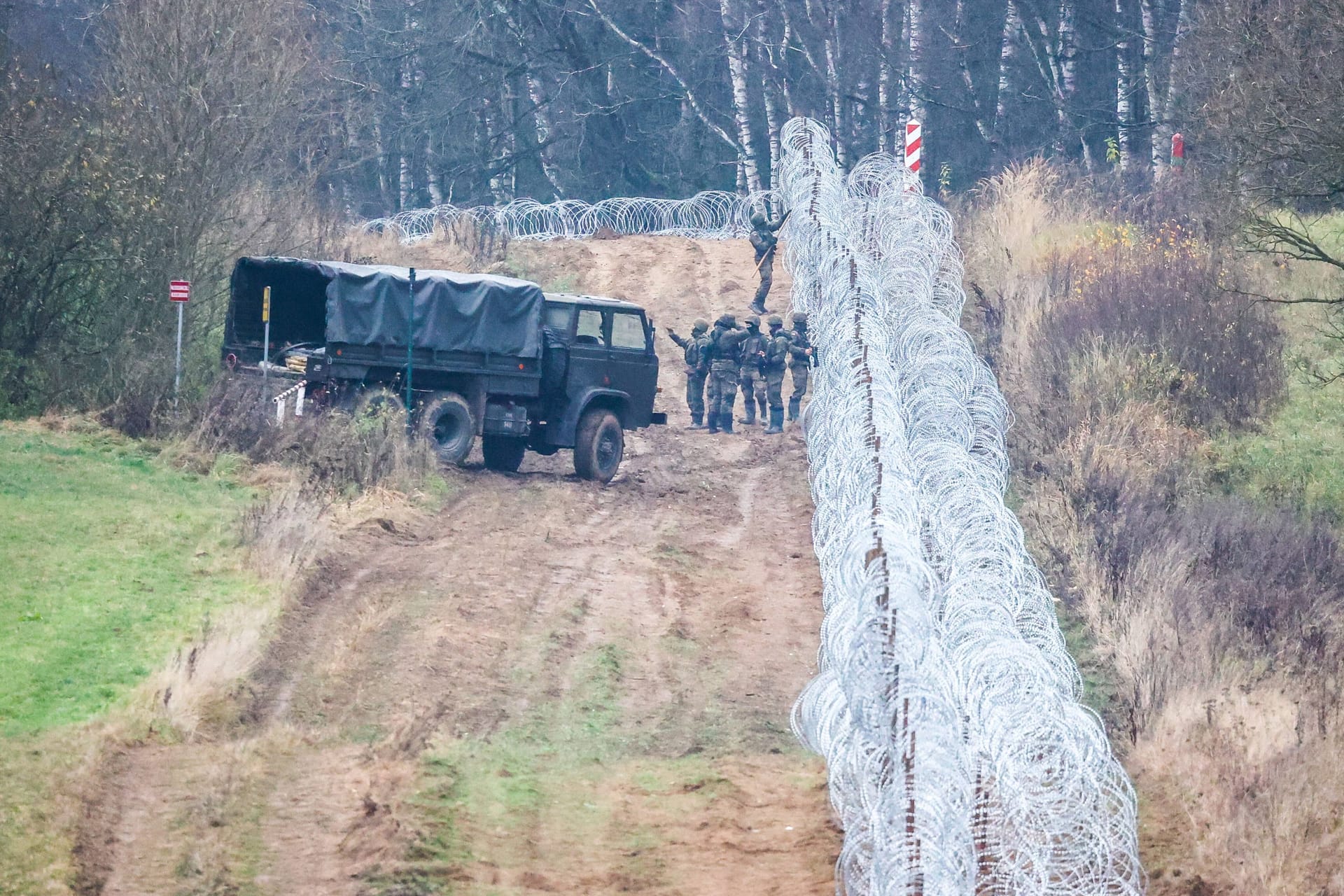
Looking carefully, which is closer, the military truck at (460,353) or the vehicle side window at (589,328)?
the military truck at (460,353)

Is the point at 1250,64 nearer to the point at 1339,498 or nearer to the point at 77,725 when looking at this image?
the point at 1339,498

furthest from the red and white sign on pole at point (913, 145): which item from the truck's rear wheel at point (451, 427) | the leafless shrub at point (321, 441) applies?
the leafless shrub at point (321, 441)

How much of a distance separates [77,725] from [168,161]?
13.2m

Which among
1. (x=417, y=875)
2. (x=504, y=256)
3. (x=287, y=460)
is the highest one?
(x=504, y=256)

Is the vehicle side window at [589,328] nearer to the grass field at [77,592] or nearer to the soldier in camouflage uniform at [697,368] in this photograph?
the soldier in camouflage uniform at [697,368]

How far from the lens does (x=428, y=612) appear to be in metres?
11.5

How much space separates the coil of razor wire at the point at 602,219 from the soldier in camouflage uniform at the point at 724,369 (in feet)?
33.7

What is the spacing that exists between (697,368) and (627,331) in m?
3.88

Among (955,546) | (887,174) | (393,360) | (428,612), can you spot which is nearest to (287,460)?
(393,360)

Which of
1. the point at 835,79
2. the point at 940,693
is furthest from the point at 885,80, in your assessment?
the point at 940,693

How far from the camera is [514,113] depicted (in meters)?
43.9

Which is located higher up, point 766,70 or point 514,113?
point 766,70

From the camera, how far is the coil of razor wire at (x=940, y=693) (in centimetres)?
601

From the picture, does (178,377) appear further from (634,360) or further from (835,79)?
(835,79)
